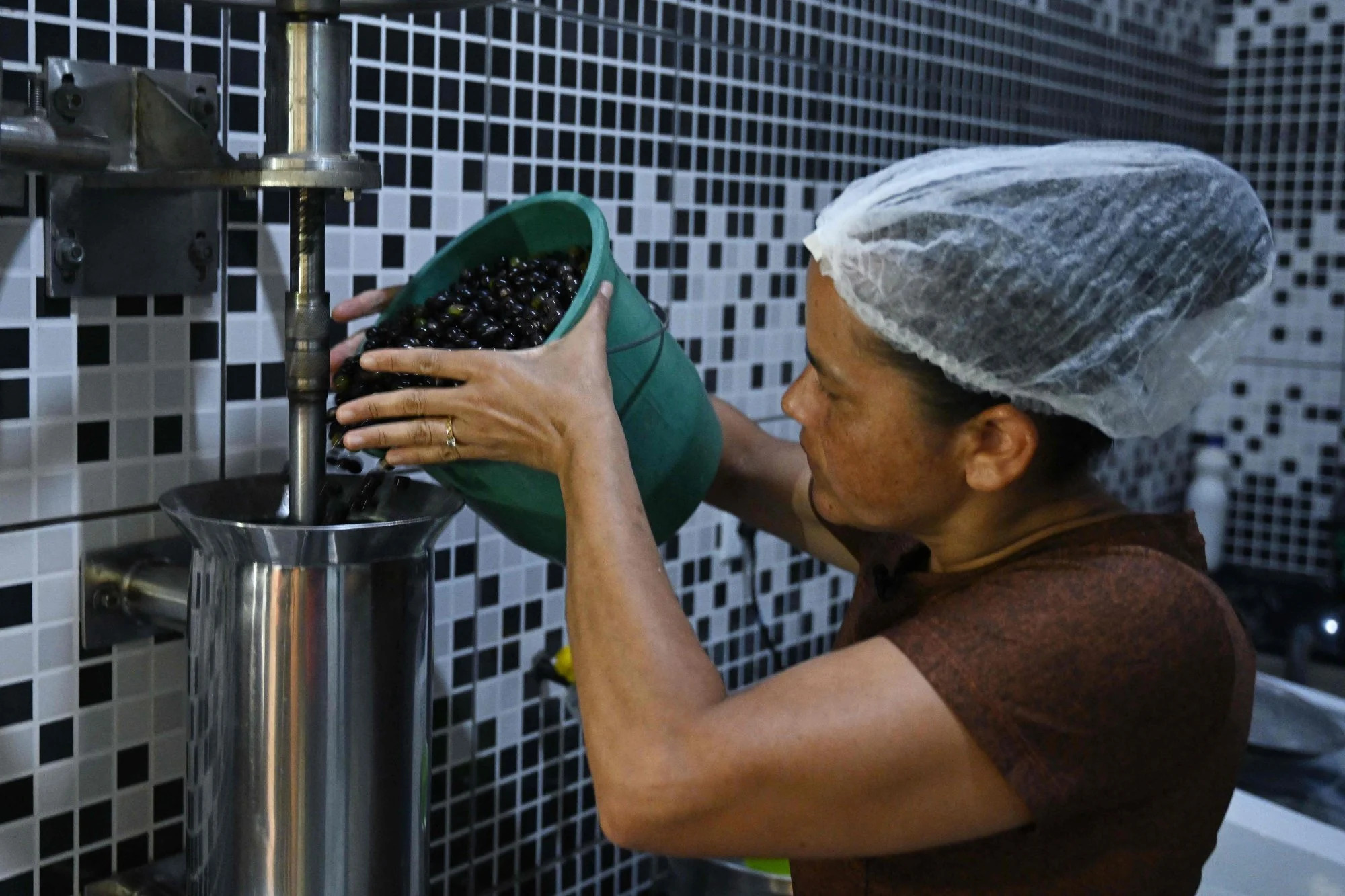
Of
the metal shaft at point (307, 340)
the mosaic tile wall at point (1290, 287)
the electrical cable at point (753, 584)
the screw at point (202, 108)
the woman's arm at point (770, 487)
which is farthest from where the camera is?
the mosaic tile wall at point (1290, 287)

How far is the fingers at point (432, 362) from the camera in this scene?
859 millimetres

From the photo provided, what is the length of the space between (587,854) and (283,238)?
74 cm

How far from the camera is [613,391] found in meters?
0.93

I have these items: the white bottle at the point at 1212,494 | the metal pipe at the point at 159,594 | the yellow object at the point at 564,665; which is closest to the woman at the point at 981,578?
the metal pipe at the point at 159,594

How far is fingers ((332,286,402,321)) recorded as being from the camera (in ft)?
3.48

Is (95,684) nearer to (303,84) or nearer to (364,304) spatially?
(364,304)

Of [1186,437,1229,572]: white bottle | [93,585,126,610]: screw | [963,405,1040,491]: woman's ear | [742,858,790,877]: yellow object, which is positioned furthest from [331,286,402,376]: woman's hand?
[1186,437,1229,572]: white bottle

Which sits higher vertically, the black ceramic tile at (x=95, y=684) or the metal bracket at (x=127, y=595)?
the metal bracket at (x=127, y=595)

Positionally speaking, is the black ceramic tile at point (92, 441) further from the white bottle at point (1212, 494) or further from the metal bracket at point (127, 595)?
the white bottle at point (1212, 494)

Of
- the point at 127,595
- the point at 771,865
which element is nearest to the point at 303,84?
the point at 127,595

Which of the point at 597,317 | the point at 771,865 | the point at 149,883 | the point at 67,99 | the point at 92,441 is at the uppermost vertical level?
the point at 67,99

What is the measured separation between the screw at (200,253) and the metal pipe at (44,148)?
0.15 meters

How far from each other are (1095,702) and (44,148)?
695 mm

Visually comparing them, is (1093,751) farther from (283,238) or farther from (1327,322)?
(1327,322)
